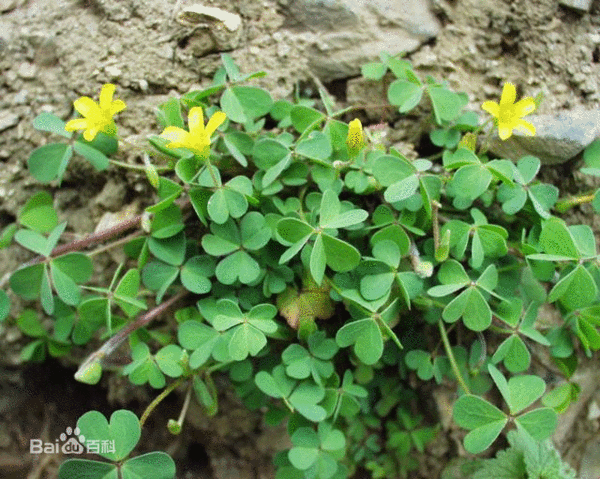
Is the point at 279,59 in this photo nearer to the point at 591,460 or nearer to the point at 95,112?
the point at 95,112

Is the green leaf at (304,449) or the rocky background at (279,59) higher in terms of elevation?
the rocky background at (279,59)

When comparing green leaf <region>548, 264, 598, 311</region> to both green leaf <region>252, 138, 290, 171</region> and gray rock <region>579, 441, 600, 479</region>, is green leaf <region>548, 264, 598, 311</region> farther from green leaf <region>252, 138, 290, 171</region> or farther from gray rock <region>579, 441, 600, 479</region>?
green leaf <region>252, 138, 290, 171</region>

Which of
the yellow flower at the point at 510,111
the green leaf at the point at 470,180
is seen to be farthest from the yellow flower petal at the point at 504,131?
the green leaf at the point at 470,180

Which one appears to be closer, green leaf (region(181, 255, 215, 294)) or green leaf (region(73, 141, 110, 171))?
green leaf (region(181, 255, 215, 294))

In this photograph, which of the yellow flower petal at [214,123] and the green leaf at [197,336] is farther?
the green leaf at [197,336]

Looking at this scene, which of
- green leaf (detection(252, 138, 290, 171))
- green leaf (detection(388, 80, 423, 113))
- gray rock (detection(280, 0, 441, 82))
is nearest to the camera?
green leaf (detection(252, 138, 290, 171))

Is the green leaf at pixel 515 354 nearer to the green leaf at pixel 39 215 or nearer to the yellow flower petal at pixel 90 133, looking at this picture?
the yellow flower petal at pixel 90 133

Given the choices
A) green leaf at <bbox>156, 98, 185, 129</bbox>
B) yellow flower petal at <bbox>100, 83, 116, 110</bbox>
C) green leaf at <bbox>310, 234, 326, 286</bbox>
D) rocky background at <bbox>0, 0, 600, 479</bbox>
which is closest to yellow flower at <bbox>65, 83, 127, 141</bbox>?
yellow flower petal at <bbox>100, 83, 116, 110</bbox>
